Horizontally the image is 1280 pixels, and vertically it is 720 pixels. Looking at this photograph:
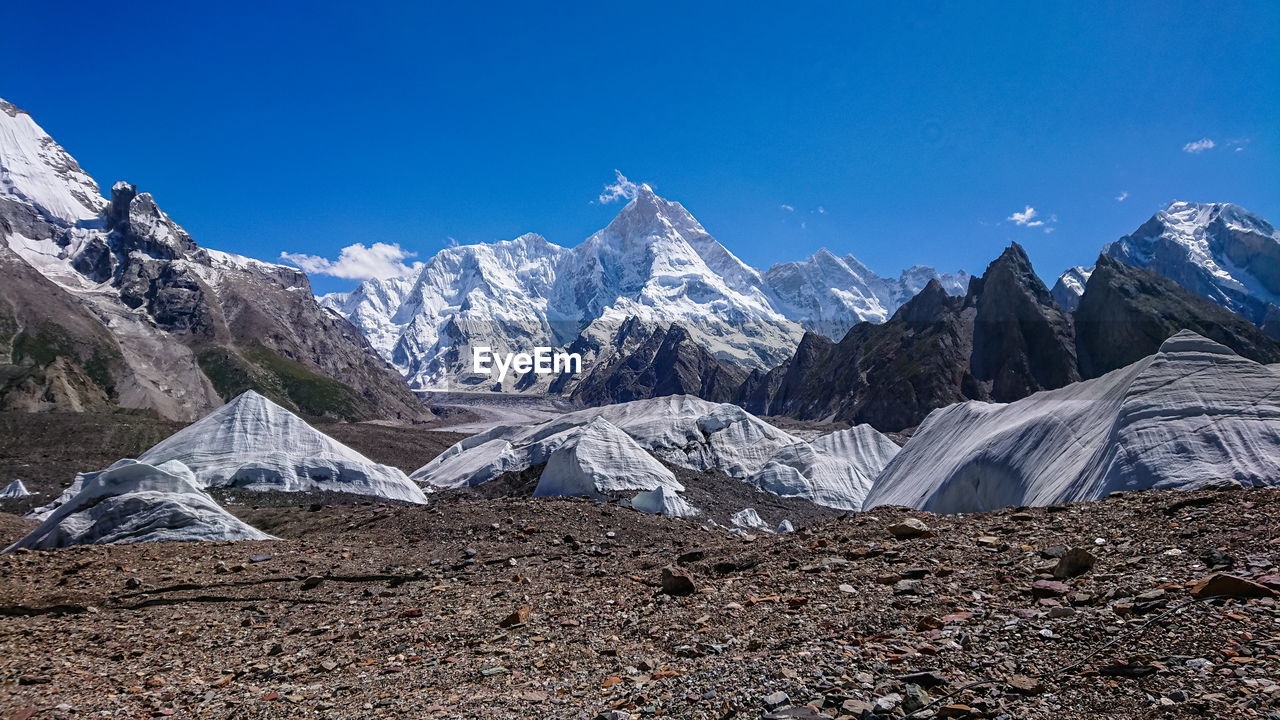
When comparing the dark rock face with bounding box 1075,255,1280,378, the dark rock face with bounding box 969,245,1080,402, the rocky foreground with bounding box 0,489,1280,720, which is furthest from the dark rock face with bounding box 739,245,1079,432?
the rocky foreground with bounding box 0,489,1280,720

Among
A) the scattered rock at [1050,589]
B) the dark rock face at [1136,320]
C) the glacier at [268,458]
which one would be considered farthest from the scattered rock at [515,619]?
the dark rock face at [1136,320]

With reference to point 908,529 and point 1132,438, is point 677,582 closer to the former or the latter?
point 908,529

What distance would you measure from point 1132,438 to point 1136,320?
488 ft

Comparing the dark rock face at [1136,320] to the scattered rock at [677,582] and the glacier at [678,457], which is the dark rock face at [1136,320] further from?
the scattered rock at [677,582]

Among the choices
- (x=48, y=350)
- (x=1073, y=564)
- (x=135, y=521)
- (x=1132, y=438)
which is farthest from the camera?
(x=48, y=350)

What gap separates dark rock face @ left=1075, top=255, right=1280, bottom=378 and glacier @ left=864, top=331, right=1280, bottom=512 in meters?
131

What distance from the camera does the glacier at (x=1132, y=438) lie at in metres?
14.1

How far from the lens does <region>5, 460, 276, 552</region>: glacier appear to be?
18297mm

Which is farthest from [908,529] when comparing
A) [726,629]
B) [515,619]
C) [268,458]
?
[268,458]

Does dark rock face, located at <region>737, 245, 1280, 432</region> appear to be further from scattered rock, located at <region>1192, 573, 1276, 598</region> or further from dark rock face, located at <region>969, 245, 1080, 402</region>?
scattered rock, located at <region>1192, 573, 1276, 598</region>

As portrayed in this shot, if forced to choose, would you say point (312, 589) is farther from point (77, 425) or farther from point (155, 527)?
point (77, 425)

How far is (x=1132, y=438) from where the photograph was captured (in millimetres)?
15320

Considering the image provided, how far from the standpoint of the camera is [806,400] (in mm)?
190625

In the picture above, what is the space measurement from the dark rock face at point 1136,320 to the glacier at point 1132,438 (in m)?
131
